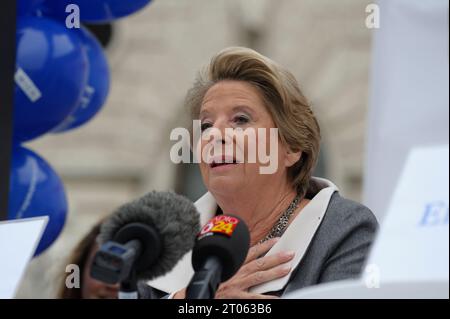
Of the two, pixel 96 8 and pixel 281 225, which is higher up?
pixel 96 8

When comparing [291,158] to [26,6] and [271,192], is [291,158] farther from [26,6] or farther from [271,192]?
[26,6]

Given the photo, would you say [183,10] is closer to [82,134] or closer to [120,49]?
[120,49]

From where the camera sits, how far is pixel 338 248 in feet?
7.12

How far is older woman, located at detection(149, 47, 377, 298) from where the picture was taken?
2.16 meters

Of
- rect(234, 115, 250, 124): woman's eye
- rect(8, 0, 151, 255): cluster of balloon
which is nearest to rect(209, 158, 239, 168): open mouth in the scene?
rect(234, 115, 250, 124): woman's eye

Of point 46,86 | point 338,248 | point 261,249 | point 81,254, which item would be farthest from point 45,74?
point 338,248

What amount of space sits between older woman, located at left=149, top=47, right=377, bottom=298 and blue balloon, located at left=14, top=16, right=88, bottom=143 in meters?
0.80

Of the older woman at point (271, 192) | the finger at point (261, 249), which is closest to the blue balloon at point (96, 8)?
the older woman at point (271, 192)

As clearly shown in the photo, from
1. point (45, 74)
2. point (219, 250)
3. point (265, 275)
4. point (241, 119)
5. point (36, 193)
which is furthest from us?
point (36, 193)

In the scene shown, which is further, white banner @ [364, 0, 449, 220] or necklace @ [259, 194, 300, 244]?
necklace @ [259, 194, 300, 244]

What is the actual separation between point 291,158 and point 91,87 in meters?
1.26

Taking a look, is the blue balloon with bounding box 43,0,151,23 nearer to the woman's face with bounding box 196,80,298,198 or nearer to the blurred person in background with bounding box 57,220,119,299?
the blurred person in background with bounding box 57,220,119,299

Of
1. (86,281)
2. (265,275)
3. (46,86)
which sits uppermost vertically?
(46,86)

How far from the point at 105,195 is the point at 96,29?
A: 6.69 m
